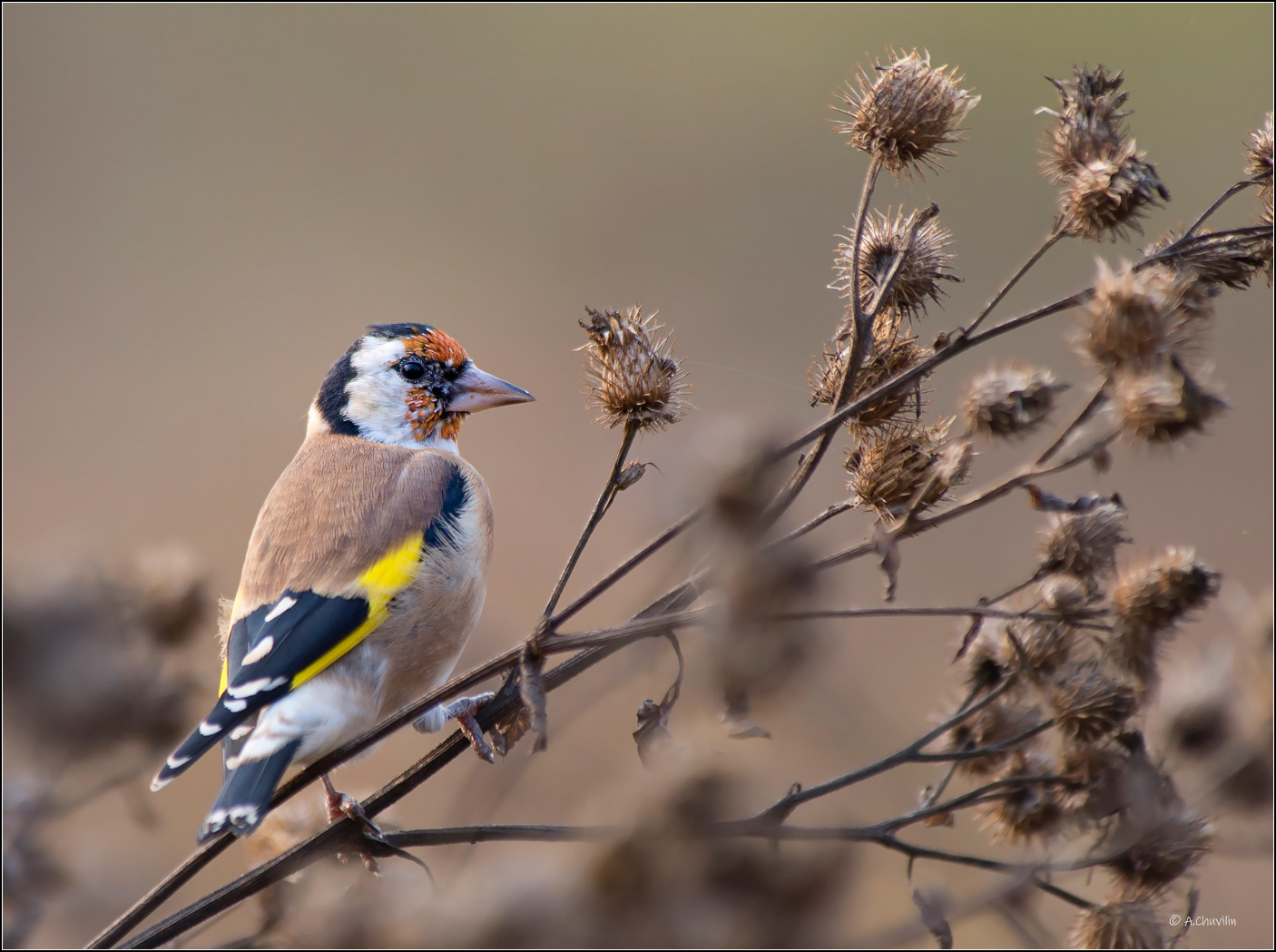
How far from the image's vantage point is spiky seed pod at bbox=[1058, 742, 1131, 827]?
1.54m

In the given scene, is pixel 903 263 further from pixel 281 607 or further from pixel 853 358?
pixel 281 607

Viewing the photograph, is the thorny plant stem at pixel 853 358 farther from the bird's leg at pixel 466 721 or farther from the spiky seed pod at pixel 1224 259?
the bird's leg at pixel 466 721

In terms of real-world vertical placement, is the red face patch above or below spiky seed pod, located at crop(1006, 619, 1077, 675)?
above

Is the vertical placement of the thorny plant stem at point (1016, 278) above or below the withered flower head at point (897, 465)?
above

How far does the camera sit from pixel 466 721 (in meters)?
1.70

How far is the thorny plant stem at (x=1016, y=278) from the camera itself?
1.51 metres

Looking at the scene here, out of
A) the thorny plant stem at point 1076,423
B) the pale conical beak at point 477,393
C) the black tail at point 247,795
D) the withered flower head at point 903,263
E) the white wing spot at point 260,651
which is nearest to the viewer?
the thorny plant stem at point 1076,423

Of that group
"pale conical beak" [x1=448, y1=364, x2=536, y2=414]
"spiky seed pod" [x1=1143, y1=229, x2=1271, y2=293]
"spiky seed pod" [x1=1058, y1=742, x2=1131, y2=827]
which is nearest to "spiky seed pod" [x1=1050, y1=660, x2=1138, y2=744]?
"spiky seed pod" [x1=1058, y1=742, x2=1131, y2=827]

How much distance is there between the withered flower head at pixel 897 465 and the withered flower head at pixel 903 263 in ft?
0.83

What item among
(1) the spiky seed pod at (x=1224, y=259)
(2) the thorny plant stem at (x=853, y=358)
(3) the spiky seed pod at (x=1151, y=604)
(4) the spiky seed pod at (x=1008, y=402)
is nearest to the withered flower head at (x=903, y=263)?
(2) the thorny plant stem at (x=853, y=358)

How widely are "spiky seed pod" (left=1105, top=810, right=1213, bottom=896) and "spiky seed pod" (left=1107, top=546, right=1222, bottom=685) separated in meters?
0.23

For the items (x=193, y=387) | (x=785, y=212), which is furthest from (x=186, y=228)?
(x=785, y=212)

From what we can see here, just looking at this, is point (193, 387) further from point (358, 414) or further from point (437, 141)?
point (358, 414)

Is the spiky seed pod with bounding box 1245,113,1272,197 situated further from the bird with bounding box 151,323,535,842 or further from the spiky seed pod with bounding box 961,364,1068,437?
the bird with bounding box 151,323,535,842
